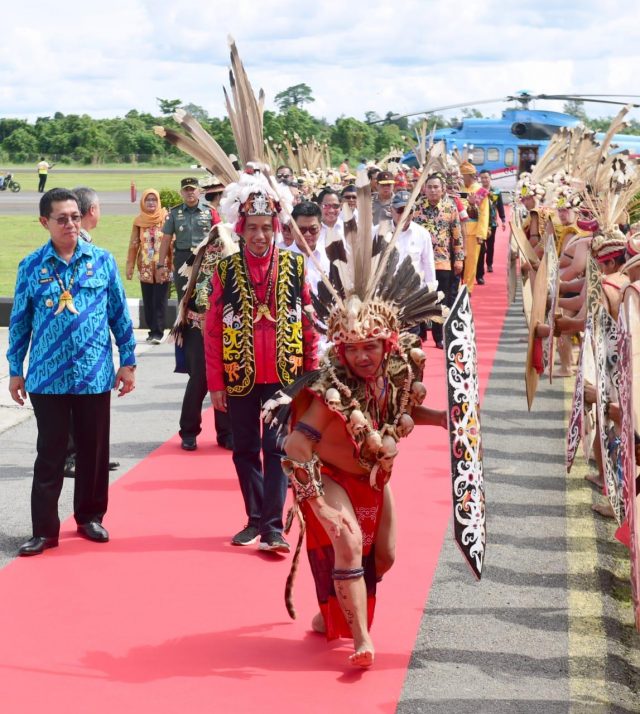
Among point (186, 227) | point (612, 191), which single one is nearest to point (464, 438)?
point (612, 191)

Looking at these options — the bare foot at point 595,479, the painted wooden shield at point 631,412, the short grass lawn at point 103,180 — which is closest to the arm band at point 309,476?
the painted wooden shield at point 631,412

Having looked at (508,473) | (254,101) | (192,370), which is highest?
(254,101)

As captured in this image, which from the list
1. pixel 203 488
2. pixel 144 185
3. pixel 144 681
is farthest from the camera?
pixel 144 185

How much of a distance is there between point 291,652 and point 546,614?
1213 mm

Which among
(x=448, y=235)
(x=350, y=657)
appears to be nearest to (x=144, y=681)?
(x=350, y=657)

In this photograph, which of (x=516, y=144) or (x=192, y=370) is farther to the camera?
(x=516, y=144)

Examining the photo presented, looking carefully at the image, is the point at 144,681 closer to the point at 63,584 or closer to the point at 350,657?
the point at 350,657

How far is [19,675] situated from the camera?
15.8 feet

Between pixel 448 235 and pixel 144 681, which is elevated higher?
pixel 448 235

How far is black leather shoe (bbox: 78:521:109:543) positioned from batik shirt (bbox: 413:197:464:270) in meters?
6.72

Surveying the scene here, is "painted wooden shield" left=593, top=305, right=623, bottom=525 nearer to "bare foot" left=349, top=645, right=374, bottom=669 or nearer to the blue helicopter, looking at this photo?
"bare foot" left=349, top=645, right=374, bottom=669

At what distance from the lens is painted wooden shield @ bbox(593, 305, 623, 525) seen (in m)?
5.93

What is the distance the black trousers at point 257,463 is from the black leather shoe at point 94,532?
75 centimetres

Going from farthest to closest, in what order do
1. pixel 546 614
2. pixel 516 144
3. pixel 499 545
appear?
pixel 516 144, pixel 499 545, pixel 546 614
